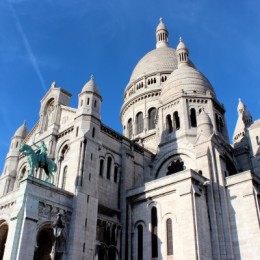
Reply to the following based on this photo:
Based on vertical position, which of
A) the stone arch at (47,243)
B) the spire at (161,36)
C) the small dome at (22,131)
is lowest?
the stone arch at (47,243)

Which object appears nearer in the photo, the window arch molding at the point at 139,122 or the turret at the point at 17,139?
the turret at the point at 17,139

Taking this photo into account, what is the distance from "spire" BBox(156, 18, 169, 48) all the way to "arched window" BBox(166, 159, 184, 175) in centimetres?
3371

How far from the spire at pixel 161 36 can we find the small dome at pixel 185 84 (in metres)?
22.2

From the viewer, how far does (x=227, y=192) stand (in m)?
29.2

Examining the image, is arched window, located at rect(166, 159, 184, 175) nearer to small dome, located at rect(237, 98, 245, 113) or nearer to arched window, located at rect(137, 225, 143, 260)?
arched window, located at rect(137, 225, 143, 260)

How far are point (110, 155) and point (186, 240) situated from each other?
38.0ft

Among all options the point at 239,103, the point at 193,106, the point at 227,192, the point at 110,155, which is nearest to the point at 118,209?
the point at 110,155

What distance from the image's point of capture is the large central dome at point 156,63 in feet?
179

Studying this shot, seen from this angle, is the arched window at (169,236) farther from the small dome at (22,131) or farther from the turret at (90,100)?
the small dome at (22,131)

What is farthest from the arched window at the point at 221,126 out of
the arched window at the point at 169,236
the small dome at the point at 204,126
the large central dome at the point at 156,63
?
the large central dome at the point at 156,63

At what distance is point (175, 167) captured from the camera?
35.8m

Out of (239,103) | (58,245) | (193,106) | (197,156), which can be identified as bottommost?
(58,245)

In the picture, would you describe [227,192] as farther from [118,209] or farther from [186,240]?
[118,209]

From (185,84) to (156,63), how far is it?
610 inches
